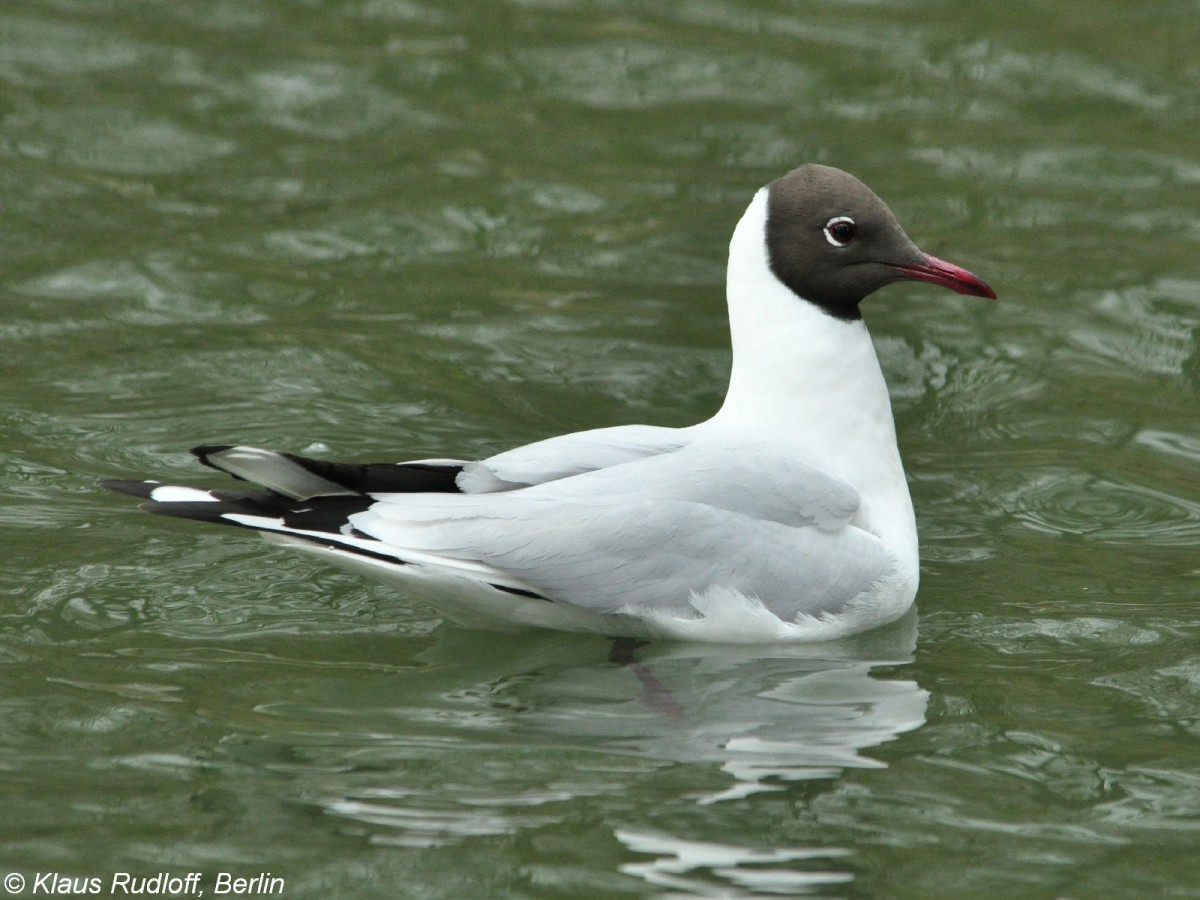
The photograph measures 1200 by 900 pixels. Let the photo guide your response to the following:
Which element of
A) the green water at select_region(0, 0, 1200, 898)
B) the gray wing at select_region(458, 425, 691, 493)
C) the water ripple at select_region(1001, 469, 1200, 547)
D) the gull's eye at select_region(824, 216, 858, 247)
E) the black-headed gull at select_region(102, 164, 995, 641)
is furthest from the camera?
the water ripple at select_region(1001, 469, 1200, 547)

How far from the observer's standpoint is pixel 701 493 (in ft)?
19.3

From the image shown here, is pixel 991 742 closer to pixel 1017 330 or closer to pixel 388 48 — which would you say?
pixel 1017 330

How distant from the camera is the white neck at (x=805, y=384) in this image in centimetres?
641

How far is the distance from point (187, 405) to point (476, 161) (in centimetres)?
315

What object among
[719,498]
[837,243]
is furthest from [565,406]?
[719,498]

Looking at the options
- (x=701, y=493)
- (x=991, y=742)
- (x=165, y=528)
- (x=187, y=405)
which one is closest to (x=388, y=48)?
(x=187, y=405)

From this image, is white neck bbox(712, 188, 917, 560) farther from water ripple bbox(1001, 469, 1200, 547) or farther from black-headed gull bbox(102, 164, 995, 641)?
water ripple bbox(1001, 469, 1200, 547)

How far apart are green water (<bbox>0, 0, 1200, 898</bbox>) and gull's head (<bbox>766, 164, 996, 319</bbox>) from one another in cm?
114

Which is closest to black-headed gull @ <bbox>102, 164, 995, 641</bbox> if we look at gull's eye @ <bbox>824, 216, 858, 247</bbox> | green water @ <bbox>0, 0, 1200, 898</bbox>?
gull's eye @ <bbox>824, 216, 858, 247</bbox>

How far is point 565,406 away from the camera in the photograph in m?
8.10

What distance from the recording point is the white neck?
6.41 metres

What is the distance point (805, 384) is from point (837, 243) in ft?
1.63

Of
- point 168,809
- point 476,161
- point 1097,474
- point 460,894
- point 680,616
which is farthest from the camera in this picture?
point 476,161

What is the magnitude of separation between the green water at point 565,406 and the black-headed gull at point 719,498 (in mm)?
239
